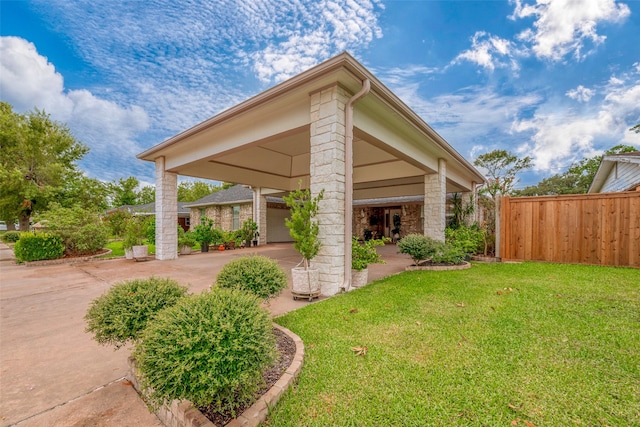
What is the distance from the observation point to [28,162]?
53.4 ft

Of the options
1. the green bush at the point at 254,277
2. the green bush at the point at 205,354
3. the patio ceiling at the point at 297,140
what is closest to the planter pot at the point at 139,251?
the patio ceiling at the point at 297,140

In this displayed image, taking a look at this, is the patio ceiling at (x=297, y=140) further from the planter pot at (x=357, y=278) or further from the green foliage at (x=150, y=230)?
the planter pot at (x=357, y=278)

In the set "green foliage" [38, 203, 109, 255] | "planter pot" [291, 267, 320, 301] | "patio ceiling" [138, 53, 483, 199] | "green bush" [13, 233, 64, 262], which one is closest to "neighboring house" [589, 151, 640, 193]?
"patio ceiling" [138, 53, 483, 199]

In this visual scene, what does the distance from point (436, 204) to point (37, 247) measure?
1319cm

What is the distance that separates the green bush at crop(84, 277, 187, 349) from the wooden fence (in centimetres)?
864

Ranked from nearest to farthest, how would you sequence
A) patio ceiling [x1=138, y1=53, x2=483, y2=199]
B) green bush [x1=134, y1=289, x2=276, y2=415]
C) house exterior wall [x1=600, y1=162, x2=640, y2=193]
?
green bush [x1=134, y1=289, x2=276, y2=415] < patio ceiling [x1=138, y1=53, x2=483, y2=199] < house exterior wall [x1=600, y1=162, x2=640, y2=193]

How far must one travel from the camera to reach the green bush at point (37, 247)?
8.17 m

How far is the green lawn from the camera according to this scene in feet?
5.49

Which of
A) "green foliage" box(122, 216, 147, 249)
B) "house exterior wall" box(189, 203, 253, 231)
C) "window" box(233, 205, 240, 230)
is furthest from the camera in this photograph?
"window" box(233, 205, 240, 230)

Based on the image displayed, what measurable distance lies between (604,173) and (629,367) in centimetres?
1681

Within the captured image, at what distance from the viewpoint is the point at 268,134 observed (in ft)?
19.0

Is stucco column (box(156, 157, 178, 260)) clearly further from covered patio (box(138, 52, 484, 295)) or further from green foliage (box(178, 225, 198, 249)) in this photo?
green foliage (box(178, 225, 198, 249))

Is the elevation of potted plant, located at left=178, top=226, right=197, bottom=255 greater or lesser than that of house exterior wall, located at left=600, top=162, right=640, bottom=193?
lesser

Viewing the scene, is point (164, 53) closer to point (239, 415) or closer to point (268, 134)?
point (268, 134)
